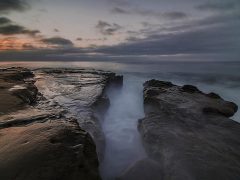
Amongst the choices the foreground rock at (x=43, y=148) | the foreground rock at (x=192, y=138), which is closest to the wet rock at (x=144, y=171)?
the foreground rock at (x=192, y=138)

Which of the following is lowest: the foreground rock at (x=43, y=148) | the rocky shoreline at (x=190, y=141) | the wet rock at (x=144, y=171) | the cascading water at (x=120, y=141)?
the cascading water at (x=120, y=141)

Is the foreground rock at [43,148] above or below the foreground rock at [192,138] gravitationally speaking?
above

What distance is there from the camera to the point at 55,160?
3947 millimetres

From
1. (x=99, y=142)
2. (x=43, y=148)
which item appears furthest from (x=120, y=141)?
(x=43, y=148)

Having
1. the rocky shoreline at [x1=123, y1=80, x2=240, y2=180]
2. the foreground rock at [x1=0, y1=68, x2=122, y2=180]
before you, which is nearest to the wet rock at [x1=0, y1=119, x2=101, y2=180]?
the foreground rock at [x1=0, y1=68, x2=122, y2=180]

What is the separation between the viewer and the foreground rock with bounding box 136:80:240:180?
5094mm

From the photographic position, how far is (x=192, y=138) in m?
6.70

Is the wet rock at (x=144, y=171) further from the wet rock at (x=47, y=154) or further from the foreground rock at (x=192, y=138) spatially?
the wet rock at (x=47, y=154)

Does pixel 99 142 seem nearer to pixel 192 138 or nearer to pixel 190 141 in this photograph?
pixel 190 141

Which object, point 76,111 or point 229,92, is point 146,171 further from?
point 229,92

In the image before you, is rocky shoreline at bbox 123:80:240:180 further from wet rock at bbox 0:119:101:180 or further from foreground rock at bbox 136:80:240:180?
wet rock at bbox 0:119:101:180

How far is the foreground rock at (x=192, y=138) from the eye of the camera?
16.7 feet

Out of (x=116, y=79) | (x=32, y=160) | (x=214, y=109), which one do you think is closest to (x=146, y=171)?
(x=32, y=160)

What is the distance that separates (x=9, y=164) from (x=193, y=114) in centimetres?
698
